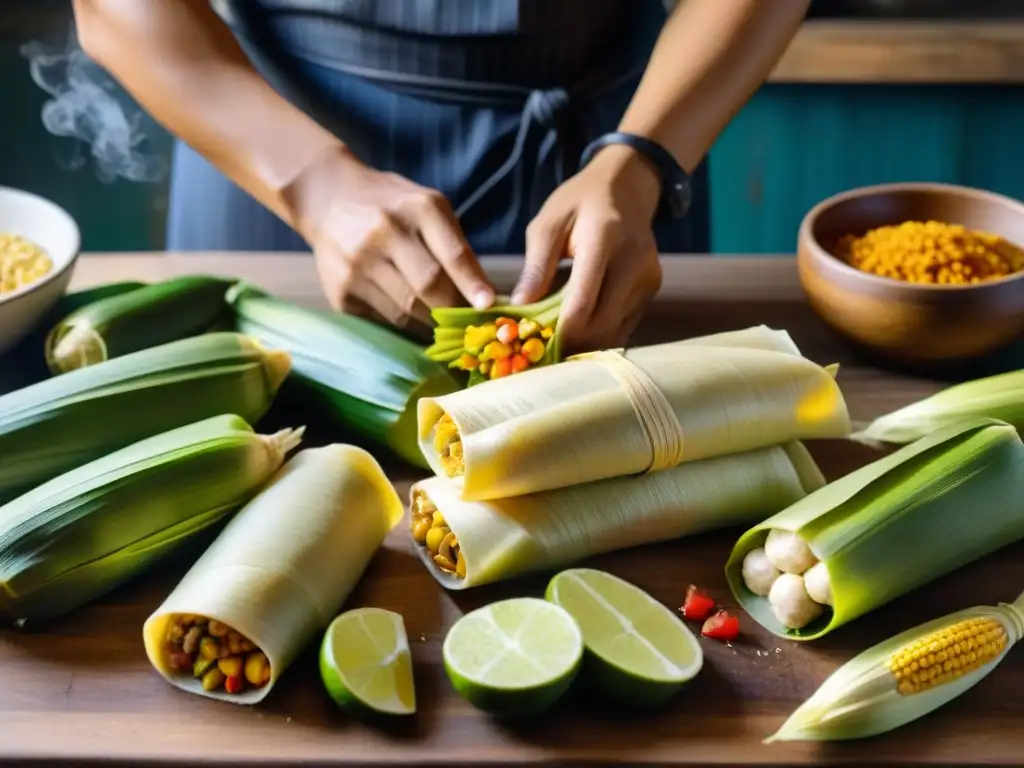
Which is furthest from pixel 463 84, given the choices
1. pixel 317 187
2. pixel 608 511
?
pixel 608 511

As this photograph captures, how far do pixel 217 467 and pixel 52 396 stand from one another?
232 millimetres

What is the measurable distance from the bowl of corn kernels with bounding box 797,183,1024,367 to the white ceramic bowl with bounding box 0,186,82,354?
1.01 m

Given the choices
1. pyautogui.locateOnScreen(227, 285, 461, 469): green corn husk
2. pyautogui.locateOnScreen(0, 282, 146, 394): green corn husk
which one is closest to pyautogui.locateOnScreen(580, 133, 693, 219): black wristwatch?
pyautogui.locateOnScreen(227, 285, 461, 469): green corn husk

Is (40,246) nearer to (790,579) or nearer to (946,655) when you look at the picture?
(790,579)

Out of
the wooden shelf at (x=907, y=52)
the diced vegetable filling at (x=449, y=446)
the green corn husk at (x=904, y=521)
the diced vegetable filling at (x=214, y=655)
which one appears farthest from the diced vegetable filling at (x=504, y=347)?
the wooden shelf at (x=907, y=52)

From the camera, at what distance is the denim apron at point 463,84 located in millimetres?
1708

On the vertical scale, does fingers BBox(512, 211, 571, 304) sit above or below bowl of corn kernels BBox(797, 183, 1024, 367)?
above

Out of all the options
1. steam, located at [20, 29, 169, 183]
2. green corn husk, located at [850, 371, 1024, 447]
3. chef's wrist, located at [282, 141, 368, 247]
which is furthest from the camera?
steam, located at [20, 29, 169, 183]

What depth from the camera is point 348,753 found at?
39.4 inches

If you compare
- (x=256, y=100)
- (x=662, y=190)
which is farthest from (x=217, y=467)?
(x=662, y=190)

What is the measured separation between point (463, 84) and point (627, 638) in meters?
1.01

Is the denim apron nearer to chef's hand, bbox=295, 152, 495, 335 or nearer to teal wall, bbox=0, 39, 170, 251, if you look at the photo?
chef's hand, bbox=295, 152, 495, 335

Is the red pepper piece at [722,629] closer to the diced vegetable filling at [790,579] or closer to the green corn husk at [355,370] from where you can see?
the diced vegetable filling at [790,579]

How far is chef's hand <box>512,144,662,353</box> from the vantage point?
1429 mm
